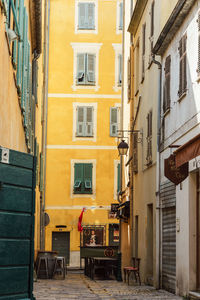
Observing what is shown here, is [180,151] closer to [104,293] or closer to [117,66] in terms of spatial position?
[104,293]

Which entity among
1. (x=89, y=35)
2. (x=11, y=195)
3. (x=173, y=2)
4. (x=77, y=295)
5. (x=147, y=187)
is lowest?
(x=77, y=295)

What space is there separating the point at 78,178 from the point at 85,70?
19.5 ft

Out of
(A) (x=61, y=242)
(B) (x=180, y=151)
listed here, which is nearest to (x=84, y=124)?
(A) (x=61, y=242)

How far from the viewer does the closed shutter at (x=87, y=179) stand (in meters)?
36.6

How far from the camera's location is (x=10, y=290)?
8422mm

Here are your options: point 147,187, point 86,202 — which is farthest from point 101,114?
point 147,187

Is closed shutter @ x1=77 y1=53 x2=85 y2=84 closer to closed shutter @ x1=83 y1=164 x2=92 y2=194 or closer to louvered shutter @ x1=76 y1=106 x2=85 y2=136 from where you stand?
louvered shutter @ x1=76 y1=106 x2=85 y2=136

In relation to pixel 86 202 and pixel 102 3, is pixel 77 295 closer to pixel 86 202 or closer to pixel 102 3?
pixel 86 202

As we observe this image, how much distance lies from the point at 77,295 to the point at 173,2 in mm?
8047

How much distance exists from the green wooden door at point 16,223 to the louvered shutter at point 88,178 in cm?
2760

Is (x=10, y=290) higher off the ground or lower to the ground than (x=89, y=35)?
lower

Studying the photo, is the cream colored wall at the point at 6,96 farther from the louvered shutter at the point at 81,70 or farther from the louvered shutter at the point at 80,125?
the louvered shutter at the point at 81,70

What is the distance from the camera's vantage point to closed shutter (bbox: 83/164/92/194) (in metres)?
36.6

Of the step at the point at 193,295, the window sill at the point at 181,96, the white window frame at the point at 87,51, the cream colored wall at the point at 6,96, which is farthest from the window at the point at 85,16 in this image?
the step at the point at 193,295
